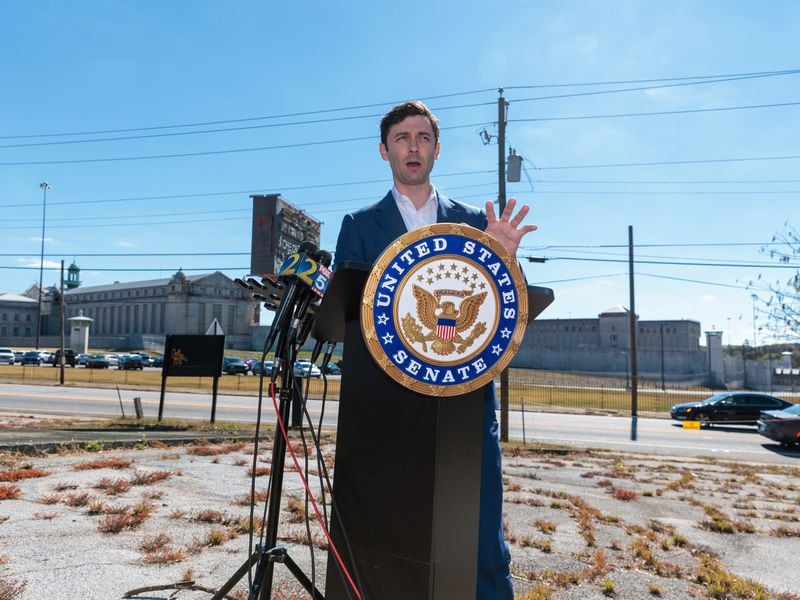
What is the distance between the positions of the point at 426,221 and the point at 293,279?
63cm

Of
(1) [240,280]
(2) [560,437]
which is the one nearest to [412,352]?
(1) [240,280]

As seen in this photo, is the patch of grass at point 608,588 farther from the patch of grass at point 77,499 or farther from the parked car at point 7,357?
the parked car at point 7,357

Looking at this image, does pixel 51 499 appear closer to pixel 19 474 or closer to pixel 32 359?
pixel 19 474

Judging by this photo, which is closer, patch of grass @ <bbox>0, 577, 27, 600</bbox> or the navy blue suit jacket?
the navy blue suit jacket

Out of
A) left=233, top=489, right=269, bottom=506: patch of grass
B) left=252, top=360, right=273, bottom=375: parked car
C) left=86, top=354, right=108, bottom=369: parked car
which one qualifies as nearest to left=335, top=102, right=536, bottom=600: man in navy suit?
left=252, top=360, right=273, bottom=375: parked car

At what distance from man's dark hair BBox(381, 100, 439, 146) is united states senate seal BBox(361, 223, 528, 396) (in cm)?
76

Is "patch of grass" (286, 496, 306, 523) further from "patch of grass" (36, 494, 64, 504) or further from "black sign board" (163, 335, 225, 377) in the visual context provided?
"black sign board" (163, 335, 225, 377)

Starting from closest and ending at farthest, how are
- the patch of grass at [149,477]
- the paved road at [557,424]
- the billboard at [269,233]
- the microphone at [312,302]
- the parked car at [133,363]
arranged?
the microphone at [312,302]
the patch of grass at [149,477]
the paved road at [557,424]
the billboard at [269,233]
the parked car at [133,363]

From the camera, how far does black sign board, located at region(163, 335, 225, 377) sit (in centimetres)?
1537

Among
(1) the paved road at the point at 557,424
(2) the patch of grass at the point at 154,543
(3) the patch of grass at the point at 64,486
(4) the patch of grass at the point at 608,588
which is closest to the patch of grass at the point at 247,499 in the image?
(2) the patch of grass at the point at 154,543

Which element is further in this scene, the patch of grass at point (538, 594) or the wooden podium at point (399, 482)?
the patch of grass at point (538, 594)

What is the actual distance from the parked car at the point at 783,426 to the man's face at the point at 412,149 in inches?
700

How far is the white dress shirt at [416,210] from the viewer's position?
2.30m

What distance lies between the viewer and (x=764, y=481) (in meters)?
9.10
